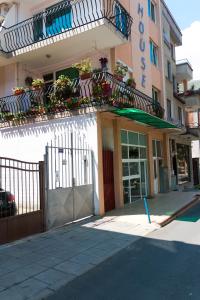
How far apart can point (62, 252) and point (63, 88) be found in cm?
754

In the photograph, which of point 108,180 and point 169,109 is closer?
point 108,180

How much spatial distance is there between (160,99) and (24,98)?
33.6ft

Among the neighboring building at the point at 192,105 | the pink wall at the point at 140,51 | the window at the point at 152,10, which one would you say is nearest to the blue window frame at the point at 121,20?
the pink wall at the point at 140,51

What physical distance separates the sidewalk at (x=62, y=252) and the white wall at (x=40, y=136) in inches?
86.5

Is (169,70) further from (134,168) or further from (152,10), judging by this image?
(134,168)

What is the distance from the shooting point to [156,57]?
21891mm

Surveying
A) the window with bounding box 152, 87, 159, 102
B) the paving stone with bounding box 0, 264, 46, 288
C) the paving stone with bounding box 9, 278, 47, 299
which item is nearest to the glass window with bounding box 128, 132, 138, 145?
the window with bounding box 152, 87, 159, 102

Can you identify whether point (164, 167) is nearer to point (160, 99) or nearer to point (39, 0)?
point (160, 99)

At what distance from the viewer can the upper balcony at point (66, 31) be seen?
1323 centimetres

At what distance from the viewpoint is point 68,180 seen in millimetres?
11492

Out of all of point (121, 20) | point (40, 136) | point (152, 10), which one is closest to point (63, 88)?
point (40, 136)

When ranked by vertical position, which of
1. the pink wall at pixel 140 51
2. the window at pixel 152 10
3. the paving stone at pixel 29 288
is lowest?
the paving stone at pixel 29 288

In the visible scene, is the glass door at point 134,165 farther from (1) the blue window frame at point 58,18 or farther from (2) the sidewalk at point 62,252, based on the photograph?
(1) the blue window frame at point 58,18

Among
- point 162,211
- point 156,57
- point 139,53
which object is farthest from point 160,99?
point 162,211
